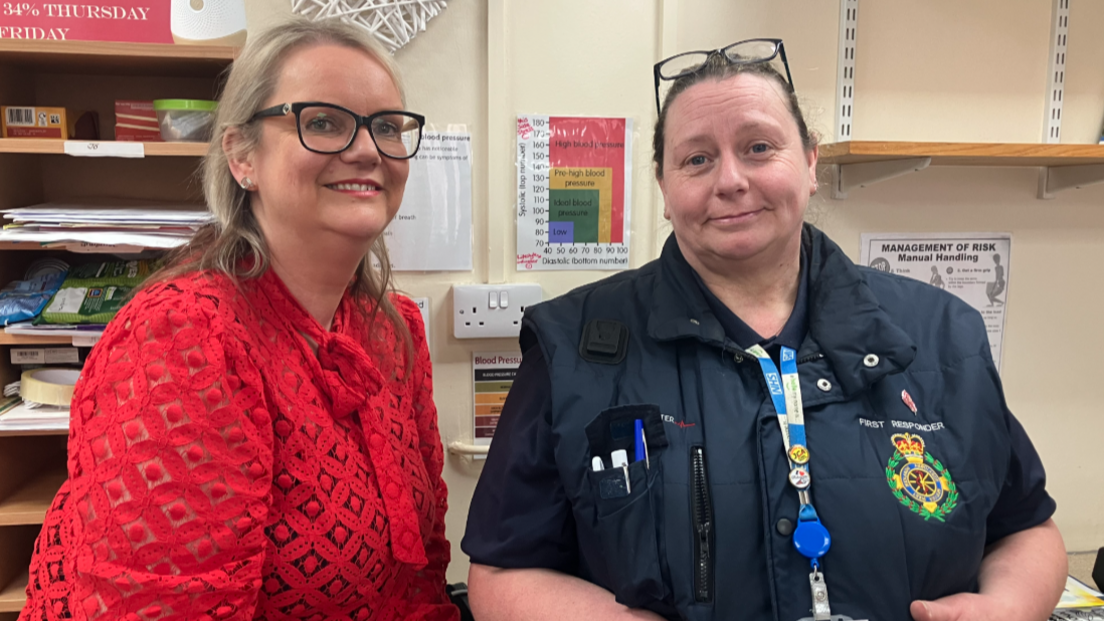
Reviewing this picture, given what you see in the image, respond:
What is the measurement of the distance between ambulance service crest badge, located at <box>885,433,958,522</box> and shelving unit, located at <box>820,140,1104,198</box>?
0.70m

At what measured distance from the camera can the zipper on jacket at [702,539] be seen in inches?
35.1

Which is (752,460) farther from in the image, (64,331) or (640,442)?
(64,331)

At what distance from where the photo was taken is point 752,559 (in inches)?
35.4

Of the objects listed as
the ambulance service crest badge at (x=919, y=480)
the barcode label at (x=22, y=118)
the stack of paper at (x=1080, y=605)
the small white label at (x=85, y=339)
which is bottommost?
the stack of paper at (x=1080, y=605)

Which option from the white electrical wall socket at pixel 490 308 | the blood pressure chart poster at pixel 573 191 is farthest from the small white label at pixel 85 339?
the blood pressure chart poster at pixel 573 191

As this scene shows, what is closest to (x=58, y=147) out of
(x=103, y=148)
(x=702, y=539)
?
(x=103, y=148)

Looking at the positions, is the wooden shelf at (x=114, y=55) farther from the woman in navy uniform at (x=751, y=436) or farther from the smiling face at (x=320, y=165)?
the woman in navy uniform at (x=751, y=436)

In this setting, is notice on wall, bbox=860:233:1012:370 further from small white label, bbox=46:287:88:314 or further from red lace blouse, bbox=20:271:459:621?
small white label, bbox=46:287:88:314

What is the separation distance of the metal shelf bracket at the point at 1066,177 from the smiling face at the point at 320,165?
167 cm

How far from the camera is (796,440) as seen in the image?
0.93 meters

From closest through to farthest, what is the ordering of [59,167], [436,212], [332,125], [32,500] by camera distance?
[332,125]
[32,500]
[59,167]
[436,212]

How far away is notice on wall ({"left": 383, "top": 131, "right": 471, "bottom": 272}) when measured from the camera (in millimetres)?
1546

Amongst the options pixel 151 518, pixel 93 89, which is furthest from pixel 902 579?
pixel 93 89

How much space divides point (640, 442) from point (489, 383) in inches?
28.4
